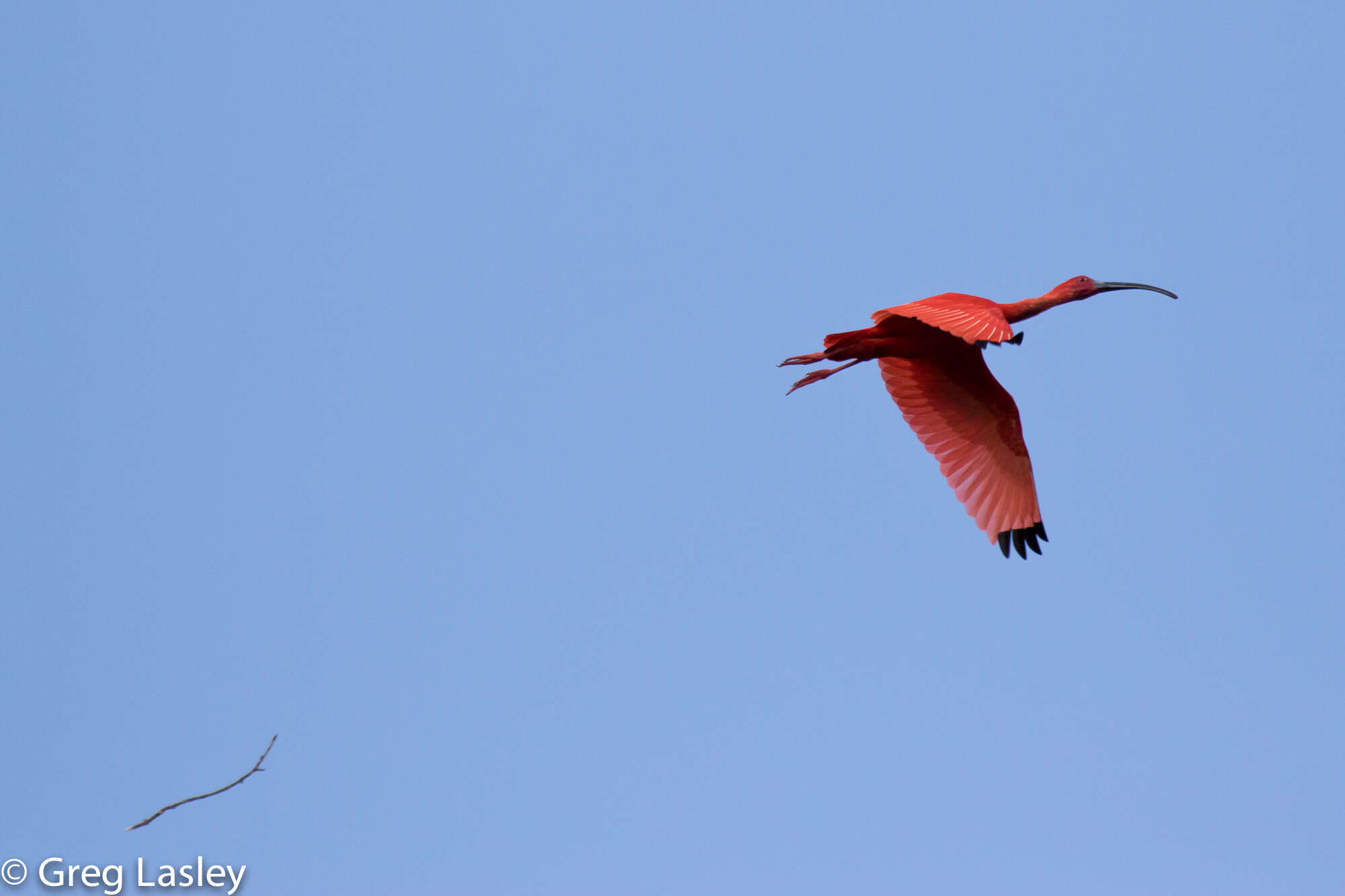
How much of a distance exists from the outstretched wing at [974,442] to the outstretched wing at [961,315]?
186 centimetres

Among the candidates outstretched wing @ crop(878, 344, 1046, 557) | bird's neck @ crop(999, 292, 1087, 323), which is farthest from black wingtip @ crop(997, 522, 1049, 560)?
bird's neck @ crop(999, 292, 1087, 323)

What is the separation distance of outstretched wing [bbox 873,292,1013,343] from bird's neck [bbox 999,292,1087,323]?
1.03m

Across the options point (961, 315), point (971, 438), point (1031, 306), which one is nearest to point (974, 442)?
point (971, 438)

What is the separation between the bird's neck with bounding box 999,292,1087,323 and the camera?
13.6 m

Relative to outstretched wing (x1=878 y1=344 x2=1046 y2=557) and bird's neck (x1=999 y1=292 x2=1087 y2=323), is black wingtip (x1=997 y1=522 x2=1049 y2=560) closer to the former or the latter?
outstretched wing (x1=878 y1=344 x2=1046 y2=557)

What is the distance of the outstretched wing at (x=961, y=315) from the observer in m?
11.2

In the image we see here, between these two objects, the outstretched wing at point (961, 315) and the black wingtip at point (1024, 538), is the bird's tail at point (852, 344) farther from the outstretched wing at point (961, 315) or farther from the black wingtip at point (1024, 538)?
the black wingtip at point (1024, 538)

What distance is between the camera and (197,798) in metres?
6.03

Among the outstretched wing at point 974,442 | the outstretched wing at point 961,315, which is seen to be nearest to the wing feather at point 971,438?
the outstretched wing at point 974,442

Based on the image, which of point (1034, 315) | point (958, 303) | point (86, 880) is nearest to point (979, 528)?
point (1034, 315)

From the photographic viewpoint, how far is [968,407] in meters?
14.6

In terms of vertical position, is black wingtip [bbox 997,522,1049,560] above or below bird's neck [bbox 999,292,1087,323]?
below

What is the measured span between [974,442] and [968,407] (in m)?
0.40

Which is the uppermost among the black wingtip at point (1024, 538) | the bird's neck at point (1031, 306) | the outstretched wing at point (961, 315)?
the bird's neck at point (1031, 306)
